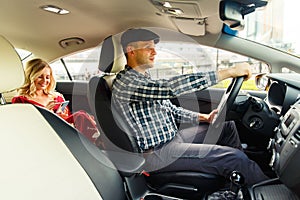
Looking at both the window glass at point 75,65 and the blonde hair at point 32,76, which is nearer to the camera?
the blonde hair at point 32,76

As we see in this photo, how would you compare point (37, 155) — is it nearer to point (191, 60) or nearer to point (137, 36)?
point (137, 36)

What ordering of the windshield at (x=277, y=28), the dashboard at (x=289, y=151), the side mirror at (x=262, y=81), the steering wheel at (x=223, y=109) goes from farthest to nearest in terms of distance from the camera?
1. the side mirror at (x=262, y=81)
2. the windshield at (x=277, y=28)
3. the steering wheel at (x=223, y=109)
4. the dashboard at (x=289, y=151)

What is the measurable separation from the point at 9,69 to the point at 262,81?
1389 mm

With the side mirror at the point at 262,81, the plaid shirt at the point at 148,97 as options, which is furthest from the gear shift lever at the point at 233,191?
the side mirror at the point at 262,81

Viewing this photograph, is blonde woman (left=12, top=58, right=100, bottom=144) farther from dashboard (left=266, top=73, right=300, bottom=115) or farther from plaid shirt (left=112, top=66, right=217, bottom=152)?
dashboard (left=266, top=73, right=300, bottom=115)

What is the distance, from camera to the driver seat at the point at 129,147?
162 centimetres

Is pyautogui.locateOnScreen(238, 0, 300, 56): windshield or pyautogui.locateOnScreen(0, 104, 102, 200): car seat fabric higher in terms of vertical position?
pyautogui.locateOnScreen(238, 0, 300, 56): windshield

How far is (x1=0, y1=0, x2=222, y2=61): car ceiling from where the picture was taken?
183cm

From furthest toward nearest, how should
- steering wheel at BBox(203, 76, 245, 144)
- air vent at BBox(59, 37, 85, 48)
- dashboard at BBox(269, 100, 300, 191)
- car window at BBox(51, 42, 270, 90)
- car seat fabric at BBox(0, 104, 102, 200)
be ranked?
air vent at BBox(59, 37, 85, 48) → car window at BBox(51, 42, 270, 90) → steering wheel at BBox(203, 76, 245, 144) → dashboard at BBox(269, 100, 300, 191) → car seat fabric at BBox(0, 104, 102, 200)

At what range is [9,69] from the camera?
107 cm

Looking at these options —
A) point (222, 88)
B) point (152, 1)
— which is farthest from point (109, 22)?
point (222, 88)

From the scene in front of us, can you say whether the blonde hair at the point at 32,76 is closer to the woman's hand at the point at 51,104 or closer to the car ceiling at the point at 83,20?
the woman's hand at the point at 51,104

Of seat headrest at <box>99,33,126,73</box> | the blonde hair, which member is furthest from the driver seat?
the blonde hair

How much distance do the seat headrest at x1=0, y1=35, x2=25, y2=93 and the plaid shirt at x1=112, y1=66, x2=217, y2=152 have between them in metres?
A: 0.63
